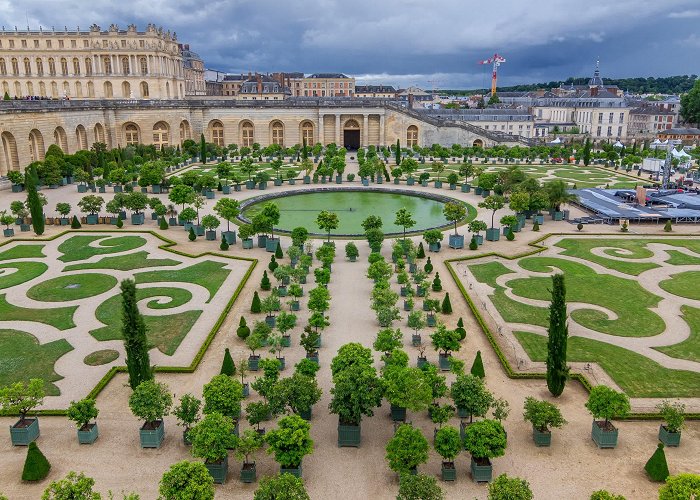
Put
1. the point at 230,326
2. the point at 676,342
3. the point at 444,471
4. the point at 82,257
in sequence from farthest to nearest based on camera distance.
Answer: the point at 82,257 < the point at 230,326 < the point at 676,342 < the point at 444,471

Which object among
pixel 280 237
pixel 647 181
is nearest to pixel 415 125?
pixel 647 181

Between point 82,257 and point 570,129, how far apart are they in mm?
102599

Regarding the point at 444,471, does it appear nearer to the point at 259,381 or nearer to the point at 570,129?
the point at 259,381

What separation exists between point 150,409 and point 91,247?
25.3m

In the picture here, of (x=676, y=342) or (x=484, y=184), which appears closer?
(x=676, y=342)

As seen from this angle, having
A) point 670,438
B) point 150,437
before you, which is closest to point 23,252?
point 150,437

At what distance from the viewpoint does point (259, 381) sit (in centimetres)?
2006

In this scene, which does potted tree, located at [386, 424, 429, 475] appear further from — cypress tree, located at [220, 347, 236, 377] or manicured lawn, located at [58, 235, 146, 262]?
manicured lawn, located at [58, 235, 146, 262]

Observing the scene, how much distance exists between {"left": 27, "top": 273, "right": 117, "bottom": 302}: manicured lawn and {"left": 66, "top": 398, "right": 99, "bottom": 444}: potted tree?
44.7ft

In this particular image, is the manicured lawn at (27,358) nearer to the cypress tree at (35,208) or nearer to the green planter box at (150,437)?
the green planter box at (150,437)

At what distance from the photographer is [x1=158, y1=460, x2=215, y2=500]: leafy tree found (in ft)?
47.2

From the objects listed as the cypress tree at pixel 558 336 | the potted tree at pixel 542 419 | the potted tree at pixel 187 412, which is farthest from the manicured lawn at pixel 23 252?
the potted tree at pixel 542 419

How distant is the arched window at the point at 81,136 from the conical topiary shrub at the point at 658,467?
254 feet

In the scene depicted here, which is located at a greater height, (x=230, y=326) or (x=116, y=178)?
Result: (x=116, y=178)
